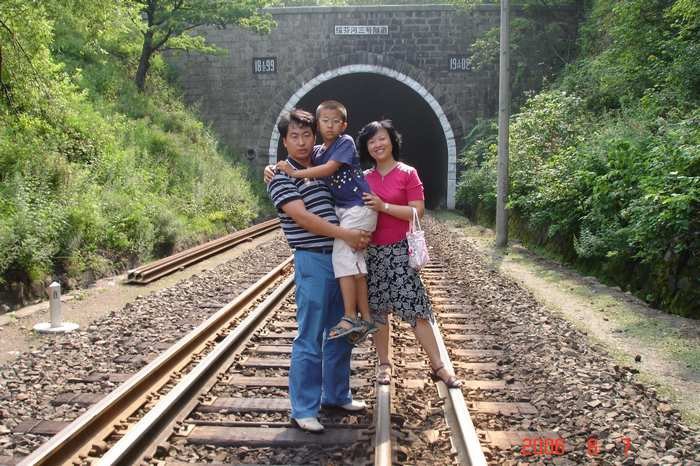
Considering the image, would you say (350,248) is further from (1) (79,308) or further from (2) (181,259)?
(2) (181,259)

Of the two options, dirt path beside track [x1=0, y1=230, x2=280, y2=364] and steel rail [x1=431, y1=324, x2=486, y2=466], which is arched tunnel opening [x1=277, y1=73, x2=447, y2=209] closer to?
dirt path beside track [x1=0, y1=230, x2=280, y2=364]

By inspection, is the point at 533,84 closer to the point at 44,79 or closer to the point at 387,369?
the point at 44,79

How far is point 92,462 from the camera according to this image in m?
3.12

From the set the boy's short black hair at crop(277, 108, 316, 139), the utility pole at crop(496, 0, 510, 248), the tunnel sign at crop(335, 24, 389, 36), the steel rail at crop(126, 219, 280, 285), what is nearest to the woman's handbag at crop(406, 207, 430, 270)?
the boy's short black hair at crop(277, 108, 316, 139)

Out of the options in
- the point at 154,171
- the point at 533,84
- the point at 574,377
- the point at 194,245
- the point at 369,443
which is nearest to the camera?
the point at 369,443

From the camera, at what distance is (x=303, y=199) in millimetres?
3496

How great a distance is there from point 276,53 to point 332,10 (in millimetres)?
2621

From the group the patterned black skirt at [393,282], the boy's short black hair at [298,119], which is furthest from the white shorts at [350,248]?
the boy's short black hair at [298,119]

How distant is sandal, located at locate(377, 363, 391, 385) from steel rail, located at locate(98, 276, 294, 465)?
1232mm

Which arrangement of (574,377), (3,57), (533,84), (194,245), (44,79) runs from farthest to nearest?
(533,84)
(194,245)
(44,79)
(3,57)
(574,377)

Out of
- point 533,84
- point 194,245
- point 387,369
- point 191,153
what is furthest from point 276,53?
point 387,369

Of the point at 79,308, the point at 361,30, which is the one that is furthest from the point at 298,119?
the point at 361,30

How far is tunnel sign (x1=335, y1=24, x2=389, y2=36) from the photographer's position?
23156mm
